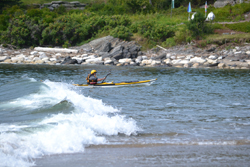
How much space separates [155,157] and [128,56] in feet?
80.1

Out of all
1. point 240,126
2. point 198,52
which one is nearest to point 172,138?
point 240,126

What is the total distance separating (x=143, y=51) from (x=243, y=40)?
11.5 metres

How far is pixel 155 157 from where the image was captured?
493 cm

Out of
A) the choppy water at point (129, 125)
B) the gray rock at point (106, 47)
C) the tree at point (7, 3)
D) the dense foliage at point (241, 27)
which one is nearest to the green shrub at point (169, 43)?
the gray rock at point (106, 47)

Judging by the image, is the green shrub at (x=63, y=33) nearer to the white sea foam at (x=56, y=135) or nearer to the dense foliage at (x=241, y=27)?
the dense foliage at (x=241, y=27)

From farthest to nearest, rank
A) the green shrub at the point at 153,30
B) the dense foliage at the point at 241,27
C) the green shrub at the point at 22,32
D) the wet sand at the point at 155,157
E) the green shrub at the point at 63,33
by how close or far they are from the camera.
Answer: the green shrub at the point at 63,33, the green shrub at the point at 22,32, the green shrub at the point at 153,30, the dense foliage at the point at 241,27, the wet sand at the point at 155,157

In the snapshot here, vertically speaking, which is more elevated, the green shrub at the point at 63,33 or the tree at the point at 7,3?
the tree at the point at 7,3

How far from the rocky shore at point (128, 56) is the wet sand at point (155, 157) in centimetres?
2039

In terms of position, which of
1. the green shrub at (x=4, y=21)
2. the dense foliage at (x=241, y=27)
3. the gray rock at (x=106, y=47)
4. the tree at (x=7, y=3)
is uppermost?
the tree at (x=7, y=3)

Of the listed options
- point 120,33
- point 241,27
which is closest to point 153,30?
point 120,33

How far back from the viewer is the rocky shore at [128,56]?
2589 centimetres

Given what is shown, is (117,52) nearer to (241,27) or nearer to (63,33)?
(63,33)

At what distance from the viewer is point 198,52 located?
29.2m

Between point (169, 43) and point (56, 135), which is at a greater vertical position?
point (169, 43)
